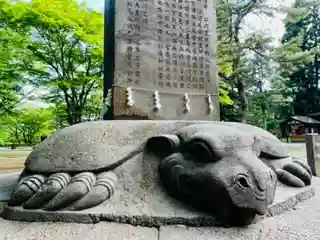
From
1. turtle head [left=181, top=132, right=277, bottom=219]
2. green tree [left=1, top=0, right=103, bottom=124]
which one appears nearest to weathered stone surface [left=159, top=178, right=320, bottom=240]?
turtle head [left=181, top=132, right=277, bottom=219]

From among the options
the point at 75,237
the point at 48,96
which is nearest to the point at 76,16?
the point at 48,96

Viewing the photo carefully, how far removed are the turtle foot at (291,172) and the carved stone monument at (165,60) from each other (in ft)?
5.11

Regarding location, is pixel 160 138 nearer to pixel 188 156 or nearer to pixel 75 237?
pixel 188 156

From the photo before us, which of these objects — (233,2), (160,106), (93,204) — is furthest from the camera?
(233,2)

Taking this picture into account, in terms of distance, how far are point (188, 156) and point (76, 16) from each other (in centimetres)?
806

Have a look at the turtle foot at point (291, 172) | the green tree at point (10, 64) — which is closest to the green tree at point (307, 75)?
the green tree at point (10, 64)

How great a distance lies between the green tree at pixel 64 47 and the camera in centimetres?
812

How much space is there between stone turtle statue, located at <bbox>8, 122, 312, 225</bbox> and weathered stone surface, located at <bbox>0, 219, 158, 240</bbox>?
11 cm

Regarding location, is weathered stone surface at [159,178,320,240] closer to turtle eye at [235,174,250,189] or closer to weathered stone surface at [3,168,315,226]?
weathered stone surface at [3,168,315,226]

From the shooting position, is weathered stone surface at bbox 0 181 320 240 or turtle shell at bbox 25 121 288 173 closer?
weathered stone surface at bbox 0 181 320 240

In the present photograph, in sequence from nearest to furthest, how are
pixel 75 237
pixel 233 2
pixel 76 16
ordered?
pixel 75 237, pixel 76 16, pixel 233 2

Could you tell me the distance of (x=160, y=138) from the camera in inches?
69.6

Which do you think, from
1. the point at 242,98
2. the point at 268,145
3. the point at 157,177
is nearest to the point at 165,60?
the point at 268,145

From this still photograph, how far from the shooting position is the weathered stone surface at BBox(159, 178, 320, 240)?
1.36 m
